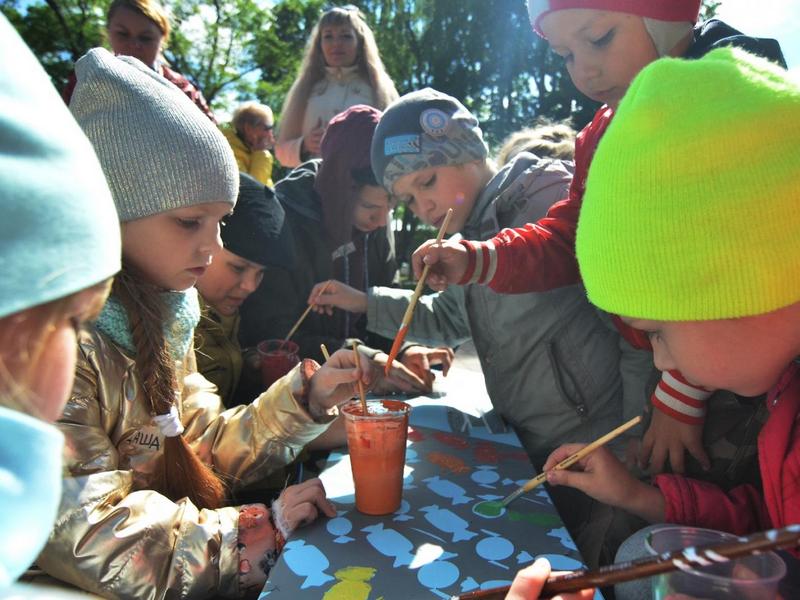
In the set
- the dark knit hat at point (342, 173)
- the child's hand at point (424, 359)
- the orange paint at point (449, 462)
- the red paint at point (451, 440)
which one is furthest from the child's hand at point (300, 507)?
the dark knit hat at point (342, 173)

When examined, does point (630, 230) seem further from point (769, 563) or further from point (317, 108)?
point (317, 108)

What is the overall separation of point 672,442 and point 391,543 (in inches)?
25.8

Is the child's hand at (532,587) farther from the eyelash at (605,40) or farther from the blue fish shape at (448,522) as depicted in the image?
the eyelash at (605,40)

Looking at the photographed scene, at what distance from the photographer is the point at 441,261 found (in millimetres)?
1583

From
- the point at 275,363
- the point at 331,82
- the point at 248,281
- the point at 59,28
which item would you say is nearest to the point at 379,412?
the point at 275,363

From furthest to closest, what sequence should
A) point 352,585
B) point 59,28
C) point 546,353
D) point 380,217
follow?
point 59,28 < point 380,217 < point 546,353 < point 352,585

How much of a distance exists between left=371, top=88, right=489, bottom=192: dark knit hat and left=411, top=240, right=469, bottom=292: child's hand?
1.97 feet

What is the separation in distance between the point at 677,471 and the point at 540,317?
654 millimetres

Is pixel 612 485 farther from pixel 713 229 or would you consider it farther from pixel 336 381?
pixel 336 381

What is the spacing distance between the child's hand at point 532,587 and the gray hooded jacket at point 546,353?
3.39ft

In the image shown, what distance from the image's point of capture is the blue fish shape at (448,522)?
1.13m

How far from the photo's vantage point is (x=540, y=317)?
190cm

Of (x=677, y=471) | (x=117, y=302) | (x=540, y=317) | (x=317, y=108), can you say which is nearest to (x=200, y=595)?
(x=117, y=302)

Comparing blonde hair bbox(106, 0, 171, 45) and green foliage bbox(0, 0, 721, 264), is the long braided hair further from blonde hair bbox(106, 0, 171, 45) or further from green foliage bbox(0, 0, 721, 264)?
green foliage bbox(0, 0, 721, 264)
